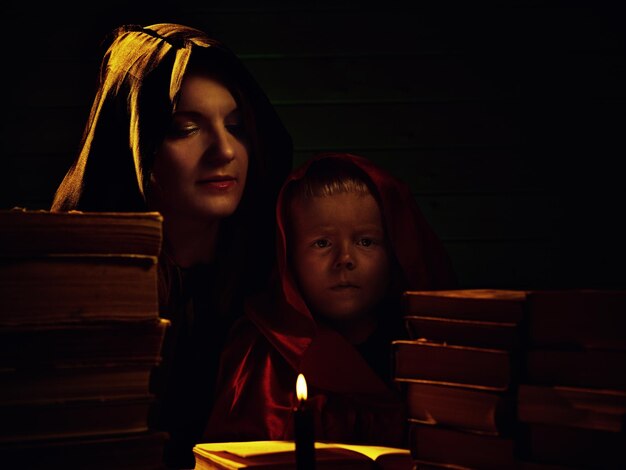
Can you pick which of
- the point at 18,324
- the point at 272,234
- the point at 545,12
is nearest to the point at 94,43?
the point at 272,234

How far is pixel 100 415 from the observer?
5.30ft

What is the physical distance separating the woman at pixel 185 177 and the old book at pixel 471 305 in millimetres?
830

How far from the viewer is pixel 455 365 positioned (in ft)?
5.70

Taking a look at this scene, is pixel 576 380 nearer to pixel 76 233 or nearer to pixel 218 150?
pixel 76 233

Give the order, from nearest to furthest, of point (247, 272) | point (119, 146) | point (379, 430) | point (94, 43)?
point (379, 430), point (119, 146), point (247, 272), point (94, 43)

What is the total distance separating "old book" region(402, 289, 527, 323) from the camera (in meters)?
1.65

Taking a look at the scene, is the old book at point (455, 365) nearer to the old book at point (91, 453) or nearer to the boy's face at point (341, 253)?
the old book at point (91, 453)

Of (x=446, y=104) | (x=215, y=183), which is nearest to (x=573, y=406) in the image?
(x=215, y=183)

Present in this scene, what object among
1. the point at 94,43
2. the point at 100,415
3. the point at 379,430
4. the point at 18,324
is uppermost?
the point at 94,43

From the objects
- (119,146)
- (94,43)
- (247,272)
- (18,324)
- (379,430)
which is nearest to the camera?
(18,324)

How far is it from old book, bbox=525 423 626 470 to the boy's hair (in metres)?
0.95

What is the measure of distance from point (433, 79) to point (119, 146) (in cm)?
111

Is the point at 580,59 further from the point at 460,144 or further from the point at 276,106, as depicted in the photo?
the point at 276,106

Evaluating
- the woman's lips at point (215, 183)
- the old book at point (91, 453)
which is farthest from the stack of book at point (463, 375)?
the woman's lips at point (215, 183)
